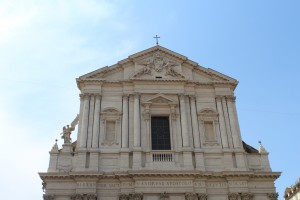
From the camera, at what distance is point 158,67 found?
70.8 feet

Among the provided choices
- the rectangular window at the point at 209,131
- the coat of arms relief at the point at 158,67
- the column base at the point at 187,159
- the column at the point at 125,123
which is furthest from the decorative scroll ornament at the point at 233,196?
the coat of arms relief at the point at 158,67

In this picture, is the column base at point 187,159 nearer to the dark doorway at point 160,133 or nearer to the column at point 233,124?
the dark doorway at point 160,133

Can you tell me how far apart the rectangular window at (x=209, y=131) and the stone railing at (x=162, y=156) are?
2.45 m

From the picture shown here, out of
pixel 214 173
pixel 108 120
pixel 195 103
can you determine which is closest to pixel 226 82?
pixel 195 103

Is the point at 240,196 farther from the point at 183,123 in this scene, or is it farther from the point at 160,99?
the point at 160,99

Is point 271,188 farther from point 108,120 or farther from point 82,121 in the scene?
point 82,121

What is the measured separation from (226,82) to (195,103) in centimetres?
235

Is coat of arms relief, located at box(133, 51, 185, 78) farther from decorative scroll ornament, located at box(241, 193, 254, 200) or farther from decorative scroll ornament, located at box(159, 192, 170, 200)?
decorative scroll ornament, located at box(241, 193, 254, 200)

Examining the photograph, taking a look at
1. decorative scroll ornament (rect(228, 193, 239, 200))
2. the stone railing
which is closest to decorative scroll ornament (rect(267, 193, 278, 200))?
decorative scroll ornament (rect(228, 193, 239, 200))

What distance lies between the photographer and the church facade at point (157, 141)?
17.4m

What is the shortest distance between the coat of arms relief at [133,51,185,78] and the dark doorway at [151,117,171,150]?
2.81 metres

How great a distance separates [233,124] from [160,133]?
13.5ft

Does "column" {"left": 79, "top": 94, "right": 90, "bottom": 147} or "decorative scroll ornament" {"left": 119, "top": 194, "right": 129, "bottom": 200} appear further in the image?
"column" {"left": 79, "top": 94, "right": 90, "bottom": 147}

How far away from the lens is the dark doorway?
19.2 meters
